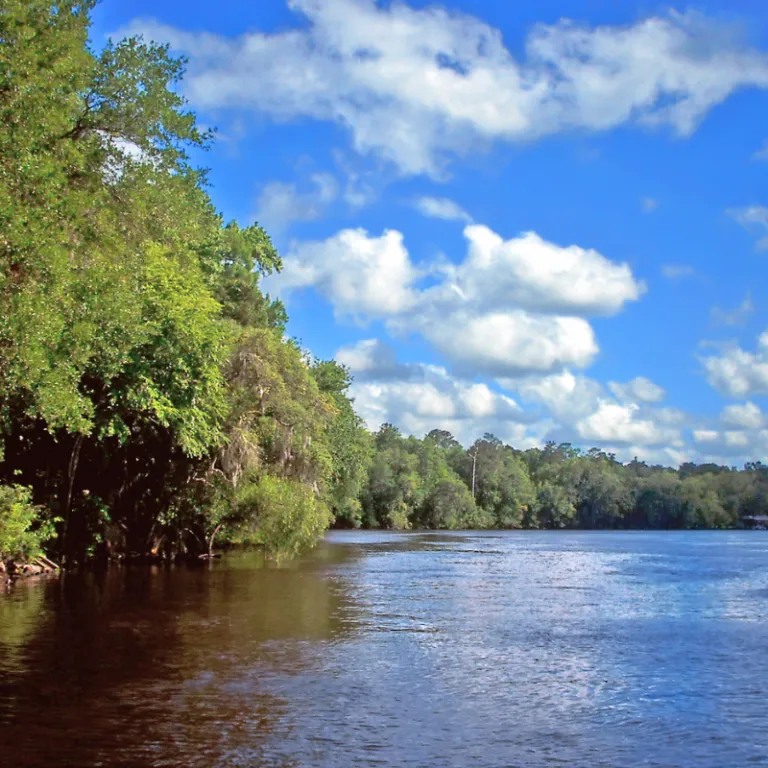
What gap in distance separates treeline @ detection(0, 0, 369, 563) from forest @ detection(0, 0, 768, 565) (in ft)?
0.18

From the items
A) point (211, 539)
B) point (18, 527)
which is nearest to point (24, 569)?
point (18, 527)

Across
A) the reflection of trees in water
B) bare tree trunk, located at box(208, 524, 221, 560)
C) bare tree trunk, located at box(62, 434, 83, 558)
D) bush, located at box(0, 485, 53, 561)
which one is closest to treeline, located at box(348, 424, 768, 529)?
bare tree trunk, located at box(208, 524, 221, 560)

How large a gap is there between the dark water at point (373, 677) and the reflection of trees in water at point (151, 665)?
4 centimetres

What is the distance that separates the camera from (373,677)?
13039 millimetres

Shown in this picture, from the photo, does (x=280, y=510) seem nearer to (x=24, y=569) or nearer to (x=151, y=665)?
(x=24, y=569)

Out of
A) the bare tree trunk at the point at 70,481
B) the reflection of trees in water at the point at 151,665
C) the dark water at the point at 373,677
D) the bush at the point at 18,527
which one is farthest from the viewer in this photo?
the bare tree trunk at the point at 70,481

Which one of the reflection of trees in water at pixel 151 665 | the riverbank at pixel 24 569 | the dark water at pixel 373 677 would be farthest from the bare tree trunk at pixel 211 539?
the reflection of trees in water at pixel 151 665

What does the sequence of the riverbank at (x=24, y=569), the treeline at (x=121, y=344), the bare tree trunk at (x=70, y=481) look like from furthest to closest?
the bare tree trunk at (x=70, y=481) < the riverbank at (x=24, y=569) < the treeline at (x=121, y=344)

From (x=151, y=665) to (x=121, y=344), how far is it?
8.85m

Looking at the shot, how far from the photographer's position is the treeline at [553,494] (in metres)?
120

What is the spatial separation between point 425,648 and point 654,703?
4856 mm

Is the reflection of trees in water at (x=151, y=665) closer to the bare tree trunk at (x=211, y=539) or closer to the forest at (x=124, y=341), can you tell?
the forest at (x=124, y=341)

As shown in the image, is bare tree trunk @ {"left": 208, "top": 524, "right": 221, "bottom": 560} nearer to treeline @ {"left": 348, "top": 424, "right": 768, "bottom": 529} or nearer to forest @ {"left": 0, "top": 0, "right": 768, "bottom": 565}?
forest @ {"left": 0, "top": 0, "right": 768, "bottom": 565}

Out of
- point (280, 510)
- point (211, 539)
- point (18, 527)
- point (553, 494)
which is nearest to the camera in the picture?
point (18, 527)
